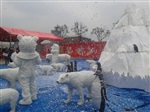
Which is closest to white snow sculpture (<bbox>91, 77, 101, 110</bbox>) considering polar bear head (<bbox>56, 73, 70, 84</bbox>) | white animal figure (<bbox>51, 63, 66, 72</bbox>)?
polar bear head (<bbox>56, 73, 70, 84</bbox>)

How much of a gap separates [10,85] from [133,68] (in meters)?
4.55

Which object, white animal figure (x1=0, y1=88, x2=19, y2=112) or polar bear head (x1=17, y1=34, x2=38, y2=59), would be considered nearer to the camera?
white animal figure (x1=0, y1=88, x2=19, y2=112)


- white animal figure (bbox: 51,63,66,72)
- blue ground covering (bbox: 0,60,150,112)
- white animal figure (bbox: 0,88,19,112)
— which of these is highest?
white animal figure (bbox: 51,63,66,72)

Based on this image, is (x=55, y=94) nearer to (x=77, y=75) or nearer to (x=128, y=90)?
(x=77, y=75)

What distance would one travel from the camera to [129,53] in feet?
23.7

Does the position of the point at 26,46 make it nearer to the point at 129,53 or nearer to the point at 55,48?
the point at 129,53

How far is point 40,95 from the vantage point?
571 cm

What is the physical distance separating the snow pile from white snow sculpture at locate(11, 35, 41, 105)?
9.98 feet

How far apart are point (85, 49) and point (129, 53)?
430 inches

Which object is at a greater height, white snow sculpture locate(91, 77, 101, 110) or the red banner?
the red banner

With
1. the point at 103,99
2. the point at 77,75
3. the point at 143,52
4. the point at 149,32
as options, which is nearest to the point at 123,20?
the point at 149,32

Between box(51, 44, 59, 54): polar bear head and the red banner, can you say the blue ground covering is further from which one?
the red banner

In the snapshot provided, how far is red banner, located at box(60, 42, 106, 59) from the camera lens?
1712 cm

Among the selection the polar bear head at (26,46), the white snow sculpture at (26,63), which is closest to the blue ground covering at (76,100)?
the white snow sculpture at (26,63)
